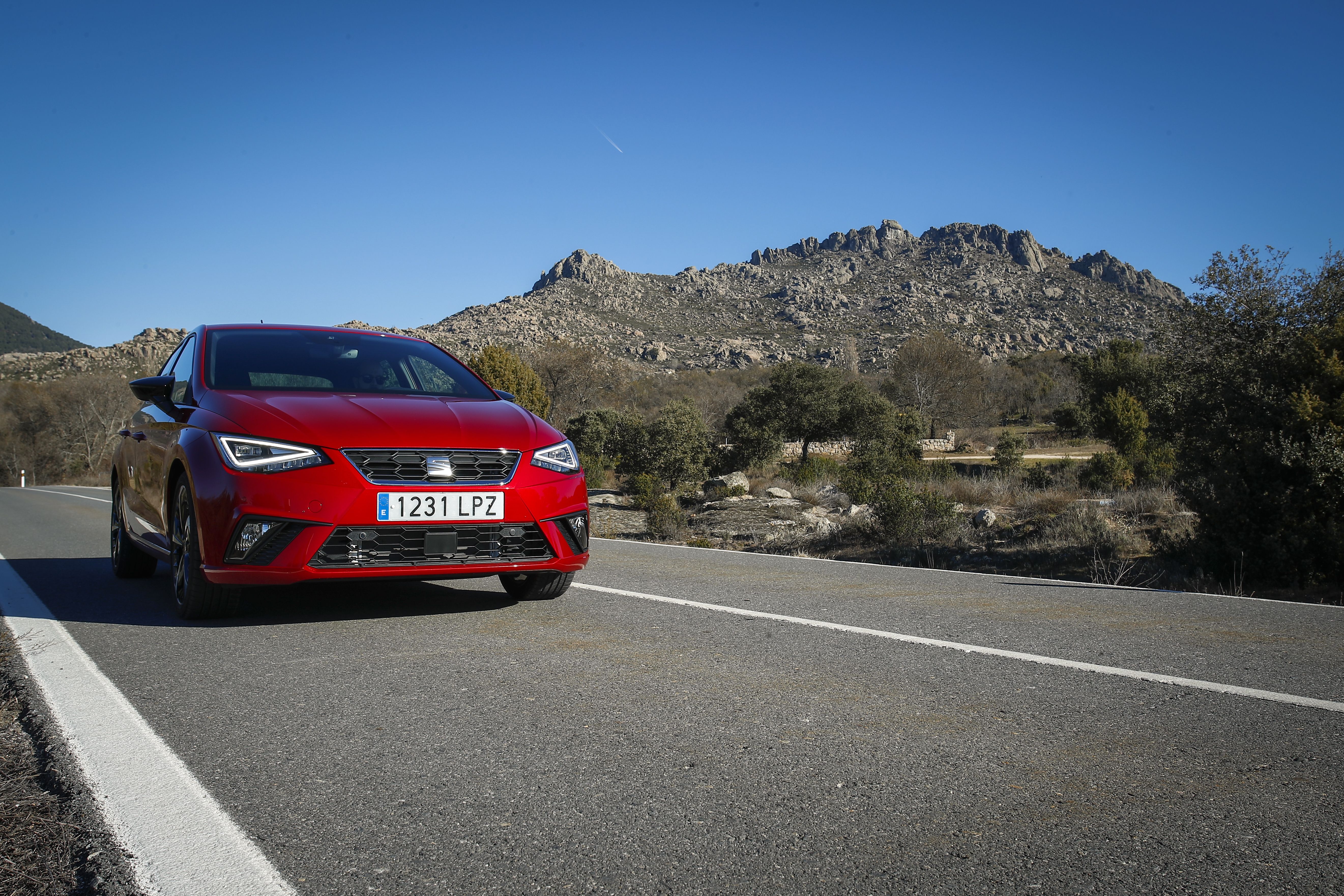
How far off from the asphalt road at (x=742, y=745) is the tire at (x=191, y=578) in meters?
0.12

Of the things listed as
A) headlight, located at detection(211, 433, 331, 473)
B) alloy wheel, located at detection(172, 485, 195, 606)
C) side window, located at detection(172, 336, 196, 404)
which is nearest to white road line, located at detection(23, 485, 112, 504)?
side window, located at detection(172, 336, 196, 404)

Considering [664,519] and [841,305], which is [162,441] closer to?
[664,519]

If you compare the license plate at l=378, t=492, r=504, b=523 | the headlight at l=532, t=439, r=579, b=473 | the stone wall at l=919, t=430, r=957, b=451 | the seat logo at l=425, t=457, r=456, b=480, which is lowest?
the license plate at l=378, t=492, r=504, b=523

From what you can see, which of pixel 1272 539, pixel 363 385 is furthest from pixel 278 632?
pixel 1272 539

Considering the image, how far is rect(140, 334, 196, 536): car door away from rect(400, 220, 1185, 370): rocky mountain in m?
67.9

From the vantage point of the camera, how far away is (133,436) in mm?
6469

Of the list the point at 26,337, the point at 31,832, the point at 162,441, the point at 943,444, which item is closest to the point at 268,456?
the point at 162,441

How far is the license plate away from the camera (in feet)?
14.8

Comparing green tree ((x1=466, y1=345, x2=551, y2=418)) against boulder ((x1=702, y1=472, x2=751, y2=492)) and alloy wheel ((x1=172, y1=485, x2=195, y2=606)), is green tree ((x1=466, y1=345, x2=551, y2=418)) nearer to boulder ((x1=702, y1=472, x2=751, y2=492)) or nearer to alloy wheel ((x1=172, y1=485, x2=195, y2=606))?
boulder ((x1=702, y1=472, x2=751, y2=492))

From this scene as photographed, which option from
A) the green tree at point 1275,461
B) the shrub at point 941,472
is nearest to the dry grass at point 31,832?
the green tree at point 1275,461

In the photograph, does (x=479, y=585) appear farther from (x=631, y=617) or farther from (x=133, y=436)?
(x=133, y=436)

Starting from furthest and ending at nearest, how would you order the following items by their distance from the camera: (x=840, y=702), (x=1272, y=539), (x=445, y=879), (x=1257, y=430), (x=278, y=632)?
(x=1257, y=430) < (x=1272, y=539) < (x=278, y=632) < (x=840, y=702) < (x=445, y=879)

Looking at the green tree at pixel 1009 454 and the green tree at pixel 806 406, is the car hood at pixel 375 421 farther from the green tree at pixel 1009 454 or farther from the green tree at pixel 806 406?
the green tree at pixel 806 406

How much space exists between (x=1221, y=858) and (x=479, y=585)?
5.11 m
